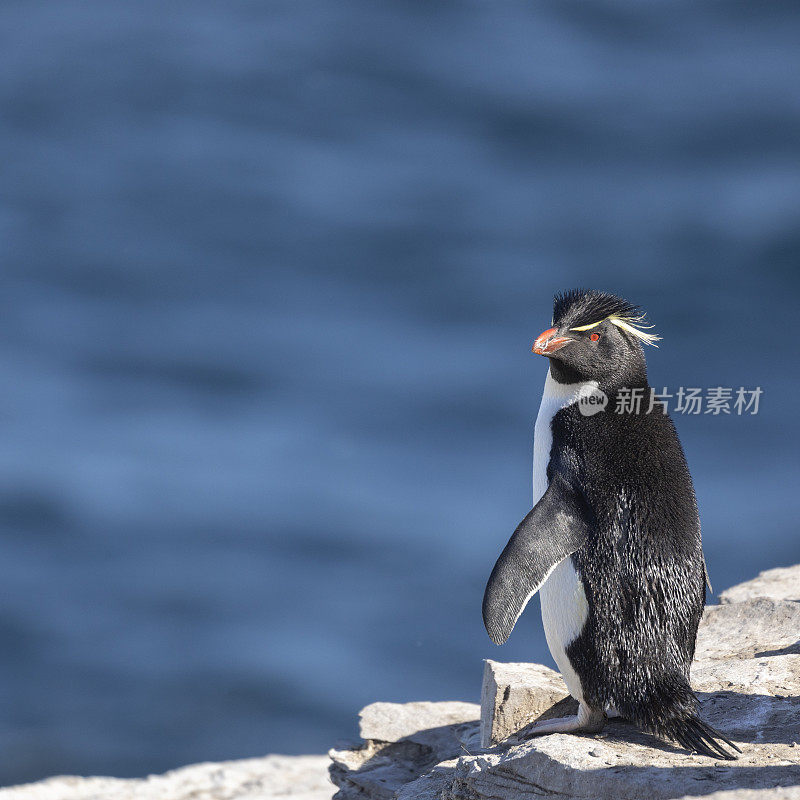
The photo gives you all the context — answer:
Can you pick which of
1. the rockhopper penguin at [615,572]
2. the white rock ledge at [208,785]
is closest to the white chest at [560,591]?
the rockhopper penguin at [615,572]

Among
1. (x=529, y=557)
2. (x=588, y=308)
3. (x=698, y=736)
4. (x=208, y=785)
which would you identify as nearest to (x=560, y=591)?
(x=529, y=557)

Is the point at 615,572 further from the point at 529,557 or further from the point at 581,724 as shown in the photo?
the point at 581,724

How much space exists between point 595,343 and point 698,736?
1275mm

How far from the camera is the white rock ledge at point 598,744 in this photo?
3.26 m

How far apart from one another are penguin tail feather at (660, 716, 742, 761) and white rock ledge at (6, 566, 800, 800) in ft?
0.14

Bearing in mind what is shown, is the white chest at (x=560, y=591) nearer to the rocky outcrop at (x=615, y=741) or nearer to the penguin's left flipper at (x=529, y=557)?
the penguin's left flipper at (x=529, y=557)

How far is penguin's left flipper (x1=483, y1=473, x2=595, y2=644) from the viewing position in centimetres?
362

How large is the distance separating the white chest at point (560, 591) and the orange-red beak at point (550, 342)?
0.17 meters

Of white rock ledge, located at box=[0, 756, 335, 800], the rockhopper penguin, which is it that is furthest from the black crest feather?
white rock ledge, located at box=[0, 756, 335, 800]

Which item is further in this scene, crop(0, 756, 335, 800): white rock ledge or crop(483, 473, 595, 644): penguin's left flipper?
crop(0, 756, 335, 800): white rock ledge

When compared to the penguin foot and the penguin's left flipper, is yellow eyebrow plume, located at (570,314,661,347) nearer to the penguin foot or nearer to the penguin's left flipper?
the penguin's left flipper

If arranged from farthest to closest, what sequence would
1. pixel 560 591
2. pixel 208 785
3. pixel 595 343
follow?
pixel 208 785 < pixel 595 343 < pixel 560 591

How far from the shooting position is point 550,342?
12.5 ft

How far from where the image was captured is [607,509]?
3.67 meters
